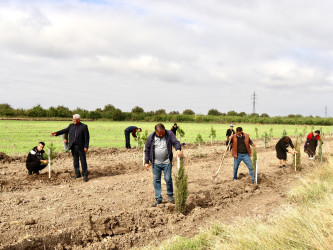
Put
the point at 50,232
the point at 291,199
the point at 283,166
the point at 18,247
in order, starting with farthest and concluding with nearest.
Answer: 1. the point at 283,166
2. the point at 291,199
3. the point at 50,232
4. the point at 18,247

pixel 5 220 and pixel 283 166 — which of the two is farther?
pixel 283 166

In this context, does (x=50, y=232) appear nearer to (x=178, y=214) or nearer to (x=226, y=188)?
(x=178, y=214)

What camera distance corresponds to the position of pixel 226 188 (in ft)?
27.1

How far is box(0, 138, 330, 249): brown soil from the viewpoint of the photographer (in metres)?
5.02

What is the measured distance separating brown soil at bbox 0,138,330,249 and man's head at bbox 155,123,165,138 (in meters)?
1.59

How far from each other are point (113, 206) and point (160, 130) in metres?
2.01

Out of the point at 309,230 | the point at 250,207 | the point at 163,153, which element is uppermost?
the point at 163,153

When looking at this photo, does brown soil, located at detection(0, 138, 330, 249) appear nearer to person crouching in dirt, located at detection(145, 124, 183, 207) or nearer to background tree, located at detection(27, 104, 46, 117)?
person crouching in dirt, located at detection(145, 124, 183, 207)

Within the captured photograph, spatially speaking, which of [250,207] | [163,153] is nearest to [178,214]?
[163,153]

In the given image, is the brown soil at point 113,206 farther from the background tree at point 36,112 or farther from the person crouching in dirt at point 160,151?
the background tree at point 36,112

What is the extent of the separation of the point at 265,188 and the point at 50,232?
613 centimetres

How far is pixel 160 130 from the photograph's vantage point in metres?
6.47

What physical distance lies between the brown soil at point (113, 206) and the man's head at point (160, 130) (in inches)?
62.7

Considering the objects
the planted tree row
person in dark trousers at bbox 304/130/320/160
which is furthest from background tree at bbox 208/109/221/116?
person in dark trousers at bbox 304/130/320/160
